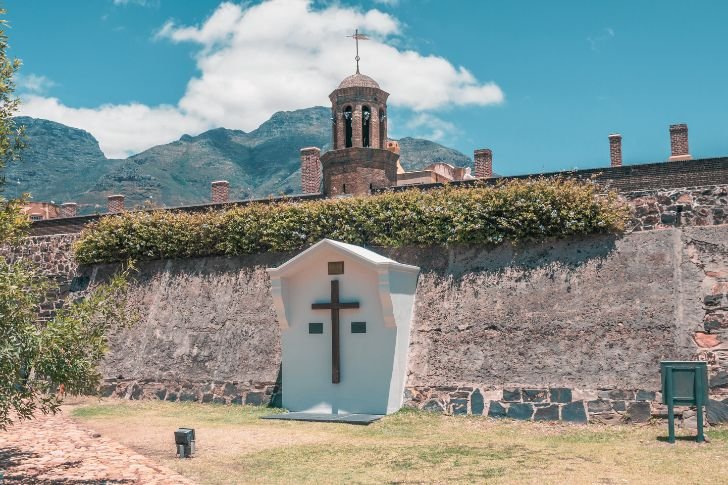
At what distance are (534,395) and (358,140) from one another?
1644 centimetres

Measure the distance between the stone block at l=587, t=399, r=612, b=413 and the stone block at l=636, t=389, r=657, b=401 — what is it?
55 cm

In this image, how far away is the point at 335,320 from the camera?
15.9m

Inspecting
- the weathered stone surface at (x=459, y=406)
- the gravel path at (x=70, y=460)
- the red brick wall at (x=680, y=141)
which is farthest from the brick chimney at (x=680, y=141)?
the gravel path at (x=70, y=460)

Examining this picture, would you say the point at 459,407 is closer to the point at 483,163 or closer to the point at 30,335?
the point at 30,335

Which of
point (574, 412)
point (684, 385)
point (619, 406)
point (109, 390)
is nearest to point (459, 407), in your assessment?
point (574, 412)

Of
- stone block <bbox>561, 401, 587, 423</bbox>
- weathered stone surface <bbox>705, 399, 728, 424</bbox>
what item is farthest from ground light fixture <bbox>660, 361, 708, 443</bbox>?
stone block <bbox>561, 401, 587, 423</bbox>

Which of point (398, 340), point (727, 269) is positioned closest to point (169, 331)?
point (398, 340)

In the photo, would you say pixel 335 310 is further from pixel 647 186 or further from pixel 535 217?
pixel 647 186

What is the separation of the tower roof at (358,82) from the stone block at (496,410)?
1706 centimetres

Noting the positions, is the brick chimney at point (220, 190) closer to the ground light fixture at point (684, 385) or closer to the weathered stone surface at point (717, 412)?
the weathered stone surface at point (717, 412)

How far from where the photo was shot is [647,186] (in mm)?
24484

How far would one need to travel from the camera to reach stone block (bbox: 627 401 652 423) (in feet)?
44.1

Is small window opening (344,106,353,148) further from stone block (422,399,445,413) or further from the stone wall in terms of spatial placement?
stone block (422,399,445,413)

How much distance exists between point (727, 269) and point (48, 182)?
16519 cm
